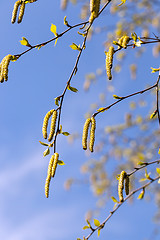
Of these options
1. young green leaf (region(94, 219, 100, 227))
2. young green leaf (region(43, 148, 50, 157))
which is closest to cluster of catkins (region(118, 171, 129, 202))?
young green leaf (region(94, 219, 100, 227))

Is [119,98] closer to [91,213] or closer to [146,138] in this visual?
[146,138]

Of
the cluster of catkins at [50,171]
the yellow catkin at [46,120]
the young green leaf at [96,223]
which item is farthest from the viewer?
the young green leaf at [96,223]

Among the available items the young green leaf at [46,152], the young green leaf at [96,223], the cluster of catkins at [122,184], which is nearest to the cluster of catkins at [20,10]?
the young green leaf at [46,152]

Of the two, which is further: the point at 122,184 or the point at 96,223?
the point at 96,223

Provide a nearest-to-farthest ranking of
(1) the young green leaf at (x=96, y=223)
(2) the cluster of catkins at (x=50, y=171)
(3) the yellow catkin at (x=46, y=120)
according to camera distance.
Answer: (2) the cluster of catkins at (x=50, y=171) → (3) the yellow catkin at (x=46, y=120) → (1) the young green leaf at (x=96, y=223)

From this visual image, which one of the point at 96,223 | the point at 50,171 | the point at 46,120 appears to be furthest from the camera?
the point at 96,223

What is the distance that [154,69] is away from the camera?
76.2 inches

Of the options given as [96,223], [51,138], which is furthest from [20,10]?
[96,223]

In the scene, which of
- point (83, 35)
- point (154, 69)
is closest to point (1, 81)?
point (83, 35)

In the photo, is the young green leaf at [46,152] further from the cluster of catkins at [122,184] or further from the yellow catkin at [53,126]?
the cluster of catkins at [122,184]

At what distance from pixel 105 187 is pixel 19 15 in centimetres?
352

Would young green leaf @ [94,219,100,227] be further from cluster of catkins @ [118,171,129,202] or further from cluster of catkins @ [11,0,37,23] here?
cluster of catkins @ [11,0,37,23]

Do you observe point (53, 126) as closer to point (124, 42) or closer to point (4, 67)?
point (4, 67)

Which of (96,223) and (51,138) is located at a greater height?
(51,138)
